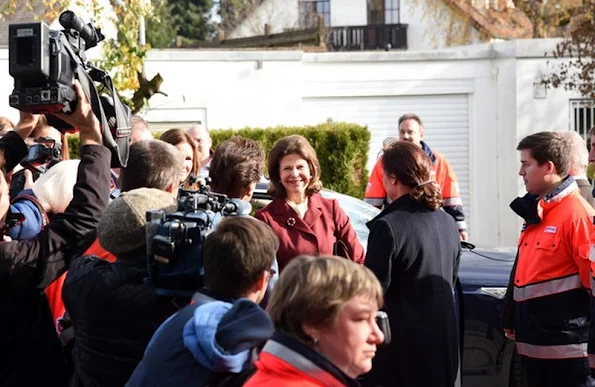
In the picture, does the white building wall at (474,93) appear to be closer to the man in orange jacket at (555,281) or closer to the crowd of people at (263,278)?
the crowd of people at (263,278)

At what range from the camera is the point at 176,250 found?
3.92 m

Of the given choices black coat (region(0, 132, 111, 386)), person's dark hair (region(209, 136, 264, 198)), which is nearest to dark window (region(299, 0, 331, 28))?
person's dark hair (region(209, 136, 264, 198))

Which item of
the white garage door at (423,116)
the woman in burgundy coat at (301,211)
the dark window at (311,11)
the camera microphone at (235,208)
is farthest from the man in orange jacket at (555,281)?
the dark window at (311,11)

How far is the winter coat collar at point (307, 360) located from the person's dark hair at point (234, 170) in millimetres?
2724

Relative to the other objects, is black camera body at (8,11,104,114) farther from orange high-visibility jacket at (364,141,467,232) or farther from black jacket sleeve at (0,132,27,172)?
orange high-visibility jacket at (364,141,467,232)

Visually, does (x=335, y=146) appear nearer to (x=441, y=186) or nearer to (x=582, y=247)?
(x=441, y=186)

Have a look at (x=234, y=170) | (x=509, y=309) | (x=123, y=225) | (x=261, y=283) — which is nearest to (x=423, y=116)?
(x=509, y=309)

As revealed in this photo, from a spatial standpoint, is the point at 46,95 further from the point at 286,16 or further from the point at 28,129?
the point at 286,16

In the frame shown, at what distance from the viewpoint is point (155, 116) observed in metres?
18.8

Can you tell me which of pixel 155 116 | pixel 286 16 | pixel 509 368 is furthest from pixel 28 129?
pixel 286 16

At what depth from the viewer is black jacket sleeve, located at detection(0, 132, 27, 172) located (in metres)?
4.84

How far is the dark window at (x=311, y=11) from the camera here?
47594mm

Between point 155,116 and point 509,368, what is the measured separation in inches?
491

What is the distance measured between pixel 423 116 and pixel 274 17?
94.5 feet
